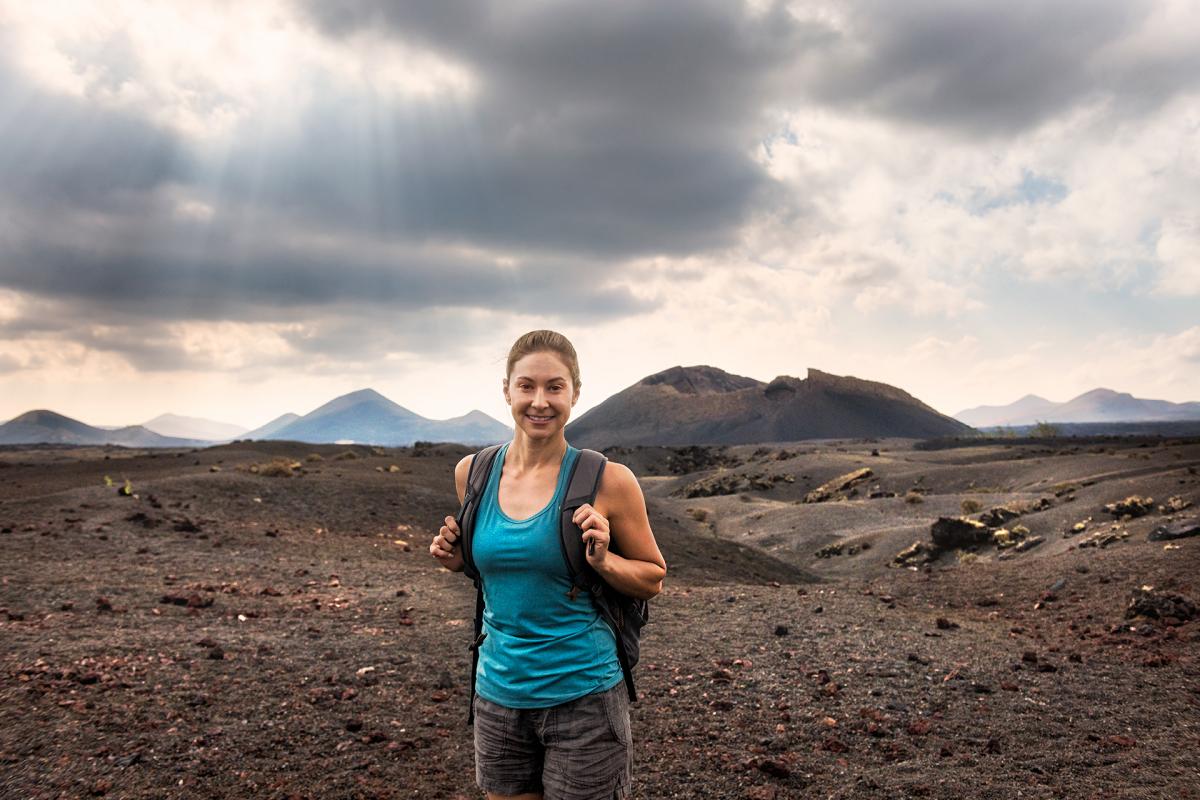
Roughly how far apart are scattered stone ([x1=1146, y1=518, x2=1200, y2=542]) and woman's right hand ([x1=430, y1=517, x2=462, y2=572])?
1436 cm

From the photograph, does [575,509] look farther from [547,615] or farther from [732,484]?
[732,484]

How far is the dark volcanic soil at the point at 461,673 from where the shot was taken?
520cm

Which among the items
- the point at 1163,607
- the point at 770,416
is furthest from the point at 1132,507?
the point at 770,416

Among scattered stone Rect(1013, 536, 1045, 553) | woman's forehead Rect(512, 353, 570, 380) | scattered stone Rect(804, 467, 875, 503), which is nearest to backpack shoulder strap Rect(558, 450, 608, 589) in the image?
woman's forehead Rect(512, 353, 570, 380)

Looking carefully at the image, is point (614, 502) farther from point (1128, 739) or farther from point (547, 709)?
point (1128, 739)

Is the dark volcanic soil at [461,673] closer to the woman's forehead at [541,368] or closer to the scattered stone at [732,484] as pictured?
the woman's forehead at [541,368]

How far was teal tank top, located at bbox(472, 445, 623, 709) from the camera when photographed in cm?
267

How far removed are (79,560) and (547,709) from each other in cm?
1190

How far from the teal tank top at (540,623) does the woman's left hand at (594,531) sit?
6.0 inches

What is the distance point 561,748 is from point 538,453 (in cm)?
108

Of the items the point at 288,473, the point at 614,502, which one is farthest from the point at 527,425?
the point at 288,473

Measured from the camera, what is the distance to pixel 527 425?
2803 mm

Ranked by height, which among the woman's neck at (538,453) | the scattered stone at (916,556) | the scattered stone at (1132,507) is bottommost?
the scattered stone at (916,556)

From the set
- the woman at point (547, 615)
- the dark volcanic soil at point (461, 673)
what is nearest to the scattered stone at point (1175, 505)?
the dark volcanic soil at point (461, 673)
